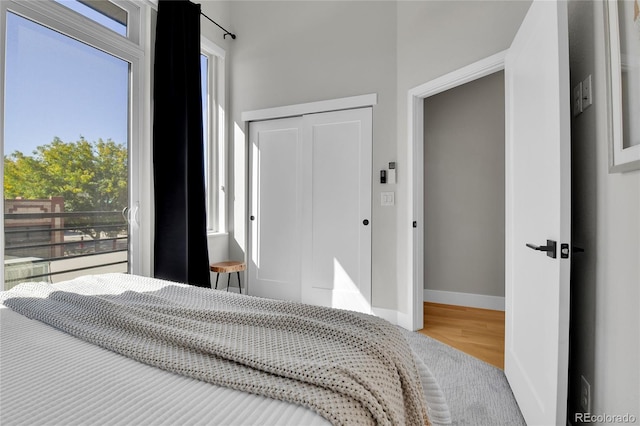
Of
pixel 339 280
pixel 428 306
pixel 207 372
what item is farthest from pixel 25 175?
pixel 428 306

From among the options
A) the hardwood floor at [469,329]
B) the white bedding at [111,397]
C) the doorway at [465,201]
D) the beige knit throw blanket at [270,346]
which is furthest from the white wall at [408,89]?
the white bedding at [111,397]

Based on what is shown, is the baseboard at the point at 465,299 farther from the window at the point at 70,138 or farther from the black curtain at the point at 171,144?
the window at the point at 70,138

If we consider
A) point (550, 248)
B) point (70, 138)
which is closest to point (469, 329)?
point (550, 248)

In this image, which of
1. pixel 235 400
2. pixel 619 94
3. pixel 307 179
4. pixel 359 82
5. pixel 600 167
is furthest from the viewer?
pixel 307 179

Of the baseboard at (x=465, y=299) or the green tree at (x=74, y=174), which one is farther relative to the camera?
the baseboard at (x=465, y=299)

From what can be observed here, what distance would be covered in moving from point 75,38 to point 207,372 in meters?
2.67

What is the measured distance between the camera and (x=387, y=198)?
2.99 m

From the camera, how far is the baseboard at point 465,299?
3.43 meters

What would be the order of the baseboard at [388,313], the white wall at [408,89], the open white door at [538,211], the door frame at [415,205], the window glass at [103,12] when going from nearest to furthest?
1. the white wall at [408,89]
2. the open white door at [538,211]
3. the window glass at [103,12]
4. the door frame at [415,205]
5. the baseboard at [388,313]

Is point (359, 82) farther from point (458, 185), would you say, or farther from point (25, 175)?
point (25, 175)

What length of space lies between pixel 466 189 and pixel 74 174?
3492mm

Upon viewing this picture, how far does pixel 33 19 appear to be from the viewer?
2.13 metres

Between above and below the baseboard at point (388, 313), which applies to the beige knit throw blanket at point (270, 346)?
above

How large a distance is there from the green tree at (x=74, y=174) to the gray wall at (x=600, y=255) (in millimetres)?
2959
